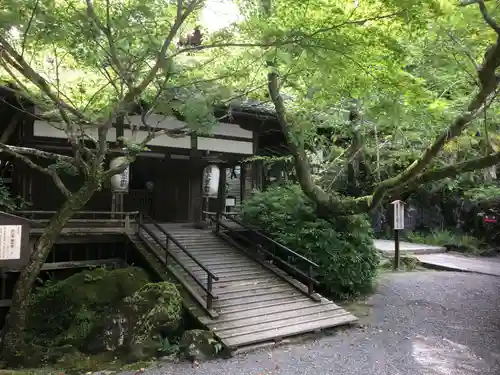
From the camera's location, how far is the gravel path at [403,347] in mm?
7059

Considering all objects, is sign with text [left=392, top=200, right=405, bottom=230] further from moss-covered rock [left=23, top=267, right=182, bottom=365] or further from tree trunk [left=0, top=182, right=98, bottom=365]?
tree trunk [left=0, top=182, right=98, bottom=365]

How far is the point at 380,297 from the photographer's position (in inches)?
467

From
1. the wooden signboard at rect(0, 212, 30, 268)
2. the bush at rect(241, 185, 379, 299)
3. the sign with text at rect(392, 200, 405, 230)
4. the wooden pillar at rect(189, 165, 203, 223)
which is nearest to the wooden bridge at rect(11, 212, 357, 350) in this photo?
the bush at rect(241, 185, 379, 299)

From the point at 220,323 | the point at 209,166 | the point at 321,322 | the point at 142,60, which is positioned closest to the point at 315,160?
the point at 209,166

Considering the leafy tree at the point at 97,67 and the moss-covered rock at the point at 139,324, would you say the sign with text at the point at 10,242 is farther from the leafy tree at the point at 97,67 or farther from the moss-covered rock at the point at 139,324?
the moss-covered rock at the point at 139,324

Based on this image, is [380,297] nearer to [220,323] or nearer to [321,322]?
[321,322]

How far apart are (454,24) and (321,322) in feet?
22.1

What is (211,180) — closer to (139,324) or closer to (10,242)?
(139,324)

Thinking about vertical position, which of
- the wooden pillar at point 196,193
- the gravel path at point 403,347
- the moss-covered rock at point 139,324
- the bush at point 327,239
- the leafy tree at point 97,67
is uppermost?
the leafy tree at point 97,67

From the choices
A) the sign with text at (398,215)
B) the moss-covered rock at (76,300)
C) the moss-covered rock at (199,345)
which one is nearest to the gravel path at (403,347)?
the moss-covered rock at (199,345)

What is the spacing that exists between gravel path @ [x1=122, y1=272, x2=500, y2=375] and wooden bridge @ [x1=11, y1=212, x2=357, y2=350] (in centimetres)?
60

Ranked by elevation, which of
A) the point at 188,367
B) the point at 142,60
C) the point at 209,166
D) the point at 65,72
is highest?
the point at 65,72

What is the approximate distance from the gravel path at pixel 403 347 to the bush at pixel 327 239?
3.15ft

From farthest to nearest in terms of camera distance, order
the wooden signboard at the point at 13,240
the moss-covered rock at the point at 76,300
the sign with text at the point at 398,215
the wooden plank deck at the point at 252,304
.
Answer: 1. the sign with text at the point at 398,215
2. the moss-covered rock at the point at 76,300
3. the wooden plank deck at the point at 252,304
4. the wooden signboard at the point at 13,240
